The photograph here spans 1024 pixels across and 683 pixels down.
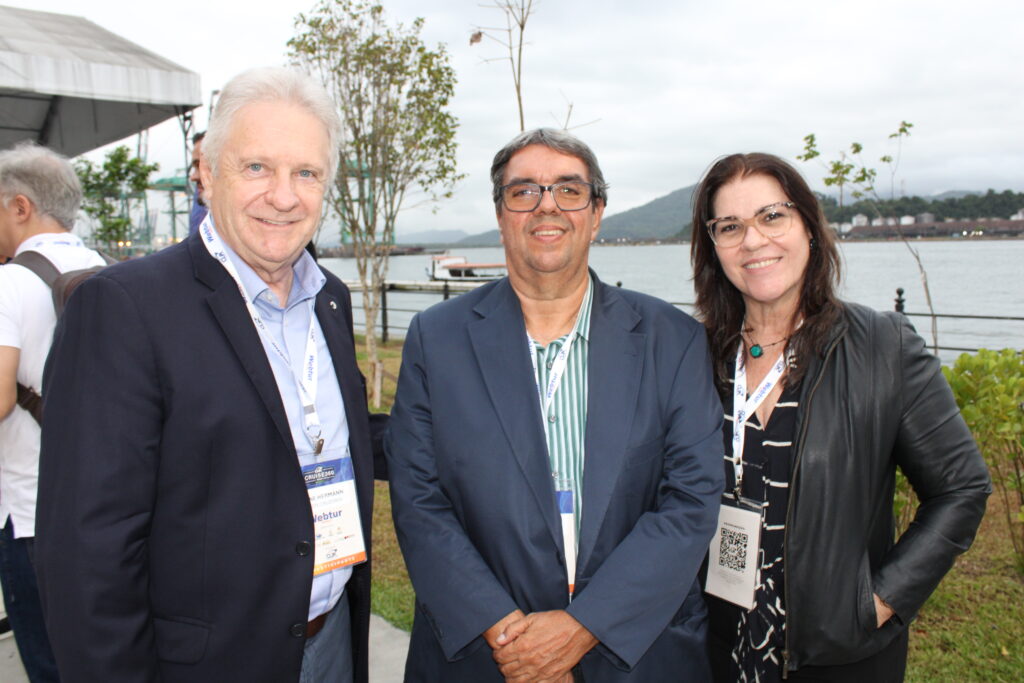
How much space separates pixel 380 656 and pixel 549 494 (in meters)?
1.92

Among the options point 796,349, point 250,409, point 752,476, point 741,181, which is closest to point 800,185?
point 741,181

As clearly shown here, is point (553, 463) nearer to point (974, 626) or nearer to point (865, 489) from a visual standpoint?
point (865, 489)

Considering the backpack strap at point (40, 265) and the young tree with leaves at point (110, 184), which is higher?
the young tree with leaves at point (110, 184)

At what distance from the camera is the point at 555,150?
204 centimetres

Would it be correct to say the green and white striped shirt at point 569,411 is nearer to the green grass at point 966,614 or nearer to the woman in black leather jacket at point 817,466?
the woman in black leather jacket at point 817,466

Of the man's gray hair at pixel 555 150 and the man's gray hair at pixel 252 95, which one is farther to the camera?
the man's gray hair at pixel 555 150

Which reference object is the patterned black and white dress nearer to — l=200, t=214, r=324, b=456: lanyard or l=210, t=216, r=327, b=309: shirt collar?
l=200, t=214, r=324, b=456: lanyard

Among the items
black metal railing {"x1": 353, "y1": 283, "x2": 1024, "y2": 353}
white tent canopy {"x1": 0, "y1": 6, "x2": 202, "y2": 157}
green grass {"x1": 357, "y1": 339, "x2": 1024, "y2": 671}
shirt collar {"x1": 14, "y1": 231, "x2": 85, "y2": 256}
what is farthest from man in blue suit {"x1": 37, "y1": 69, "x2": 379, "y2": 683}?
white tent canopy {"x1": 0, "y1": 6, "x2": 202, "y2": 157}

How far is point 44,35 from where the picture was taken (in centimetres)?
929

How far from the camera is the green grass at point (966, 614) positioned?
120 inches

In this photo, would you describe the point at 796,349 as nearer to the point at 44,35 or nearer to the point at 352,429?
the point at 352,429

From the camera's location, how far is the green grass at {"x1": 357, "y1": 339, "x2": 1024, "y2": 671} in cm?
305

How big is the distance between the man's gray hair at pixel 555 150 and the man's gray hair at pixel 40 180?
1737 millimetres

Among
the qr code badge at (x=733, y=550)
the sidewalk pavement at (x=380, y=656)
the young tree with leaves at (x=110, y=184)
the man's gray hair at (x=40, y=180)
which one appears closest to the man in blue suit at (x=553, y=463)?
the qr code badge at (x=733, y=550)
